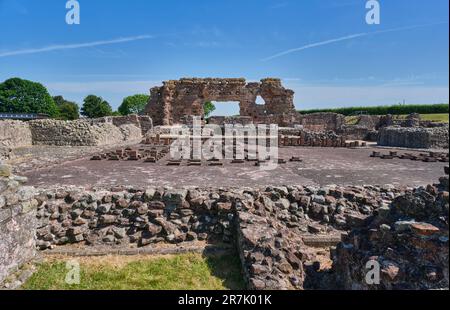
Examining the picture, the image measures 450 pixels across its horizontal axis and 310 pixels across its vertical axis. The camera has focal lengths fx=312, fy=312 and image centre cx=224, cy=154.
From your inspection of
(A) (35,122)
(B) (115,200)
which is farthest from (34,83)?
(B) (115,200)

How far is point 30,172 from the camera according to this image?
8.69 m

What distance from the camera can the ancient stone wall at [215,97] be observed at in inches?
1137

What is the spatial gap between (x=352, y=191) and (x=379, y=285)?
3.18 metres

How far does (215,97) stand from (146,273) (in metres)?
25.8

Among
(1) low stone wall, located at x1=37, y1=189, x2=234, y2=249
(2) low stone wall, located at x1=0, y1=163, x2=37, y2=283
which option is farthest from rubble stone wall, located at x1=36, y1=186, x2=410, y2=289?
(2) low stone wall, located at x1=0, y1=163, x2=37, y2=283

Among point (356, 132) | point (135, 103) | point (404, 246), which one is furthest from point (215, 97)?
point (135, 103)

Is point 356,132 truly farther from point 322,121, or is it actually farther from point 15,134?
point 15,134

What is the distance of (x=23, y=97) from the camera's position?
5619 cm

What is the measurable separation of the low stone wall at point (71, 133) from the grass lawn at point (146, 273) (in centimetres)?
1528

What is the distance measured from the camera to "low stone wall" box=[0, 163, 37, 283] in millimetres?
4301

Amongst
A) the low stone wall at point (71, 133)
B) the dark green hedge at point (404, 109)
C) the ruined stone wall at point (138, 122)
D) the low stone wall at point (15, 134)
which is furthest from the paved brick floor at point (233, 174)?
the dark green hedge at point (404, 109)

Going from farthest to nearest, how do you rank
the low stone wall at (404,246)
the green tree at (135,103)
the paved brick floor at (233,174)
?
the green tree at (135,103) < the paved brick floor at (233,174) < the low stone wall at (404,246)

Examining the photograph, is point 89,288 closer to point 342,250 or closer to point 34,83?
point 342,250

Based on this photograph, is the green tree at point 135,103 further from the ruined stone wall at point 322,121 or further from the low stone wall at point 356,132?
the low stone wall at point 356,132
